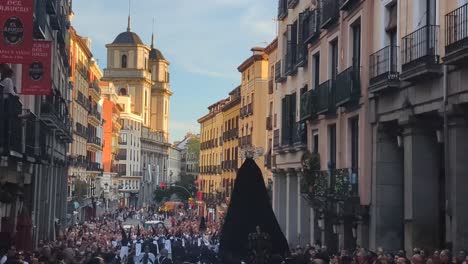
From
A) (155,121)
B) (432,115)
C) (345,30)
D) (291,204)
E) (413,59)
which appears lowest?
(291,204)

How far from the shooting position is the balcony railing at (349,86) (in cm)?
2252

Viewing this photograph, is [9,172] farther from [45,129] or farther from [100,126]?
[100,126]

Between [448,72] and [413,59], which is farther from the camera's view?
[413,59]

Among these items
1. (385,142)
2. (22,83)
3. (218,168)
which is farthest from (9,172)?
(218,168)

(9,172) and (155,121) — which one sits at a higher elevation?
(155,121)

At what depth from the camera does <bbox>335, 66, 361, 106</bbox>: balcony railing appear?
22.5 m

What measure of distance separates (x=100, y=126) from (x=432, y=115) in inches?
2839

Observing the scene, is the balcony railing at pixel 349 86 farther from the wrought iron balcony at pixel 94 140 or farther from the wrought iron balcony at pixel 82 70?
the wrought iron balcony at pixel 94 140

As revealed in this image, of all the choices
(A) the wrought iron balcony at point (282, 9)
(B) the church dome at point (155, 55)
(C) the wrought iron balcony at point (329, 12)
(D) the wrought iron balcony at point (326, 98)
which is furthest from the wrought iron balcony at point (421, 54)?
(B) the church dome at point (155, 55)

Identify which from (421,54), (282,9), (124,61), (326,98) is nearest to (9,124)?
(421,54)

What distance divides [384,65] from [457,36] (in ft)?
15.4

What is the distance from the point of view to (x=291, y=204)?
109 feet

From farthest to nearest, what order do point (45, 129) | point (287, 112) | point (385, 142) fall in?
point (287, 112) → point (45, 129) → point (385, 142)

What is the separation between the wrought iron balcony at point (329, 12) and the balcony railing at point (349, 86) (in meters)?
2.22
